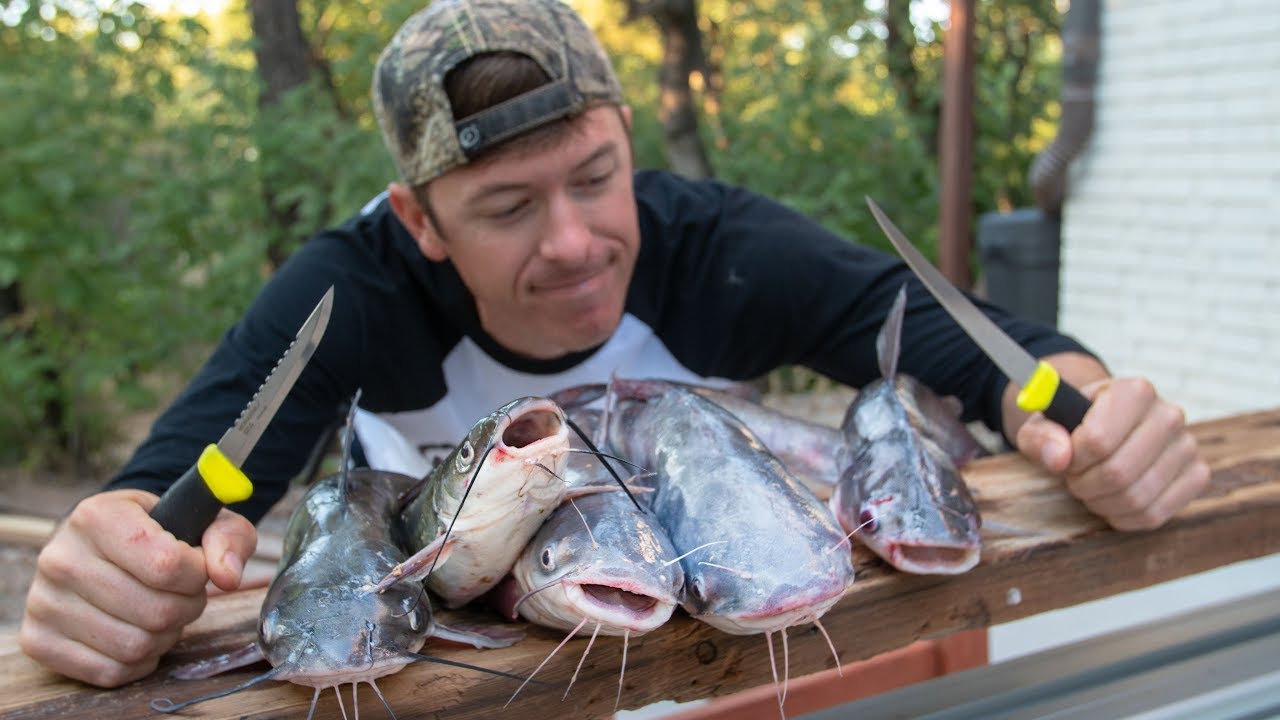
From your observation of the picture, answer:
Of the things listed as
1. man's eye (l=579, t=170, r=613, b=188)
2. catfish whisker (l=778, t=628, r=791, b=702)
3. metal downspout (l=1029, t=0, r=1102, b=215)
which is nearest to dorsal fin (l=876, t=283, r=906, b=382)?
catfish whisker (l=778, t=628, r=791, b=702)

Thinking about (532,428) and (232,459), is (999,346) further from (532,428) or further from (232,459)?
(232,459)

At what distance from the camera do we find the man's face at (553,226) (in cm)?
172

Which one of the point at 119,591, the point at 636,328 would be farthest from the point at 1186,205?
the point at 119,591

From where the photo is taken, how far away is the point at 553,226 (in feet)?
5.66

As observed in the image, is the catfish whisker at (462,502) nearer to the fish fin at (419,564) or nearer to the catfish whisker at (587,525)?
the fish fin at (419,564)

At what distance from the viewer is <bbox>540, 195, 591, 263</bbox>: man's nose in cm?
172

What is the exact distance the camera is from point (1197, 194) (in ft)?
16.9

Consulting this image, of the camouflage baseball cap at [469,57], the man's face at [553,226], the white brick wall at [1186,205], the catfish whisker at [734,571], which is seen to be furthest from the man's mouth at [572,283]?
the white brick wall at [1186,205]

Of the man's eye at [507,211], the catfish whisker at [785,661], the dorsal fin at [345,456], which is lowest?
the catfish whisker at [785,661]

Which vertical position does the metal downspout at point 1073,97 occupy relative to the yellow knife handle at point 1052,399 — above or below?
above

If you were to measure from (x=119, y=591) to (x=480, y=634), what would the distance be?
17.6 inches

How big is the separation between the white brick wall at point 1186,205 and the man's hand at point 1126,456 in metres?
4.01

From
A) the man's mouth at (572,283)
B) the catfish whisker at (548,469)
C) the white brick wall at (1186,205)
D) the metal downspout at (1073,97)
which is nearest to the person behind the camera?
the catfish whisker at (548,469)

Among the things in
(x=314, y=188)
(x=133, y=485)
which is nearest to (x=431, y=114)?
(x=133, y=485)
